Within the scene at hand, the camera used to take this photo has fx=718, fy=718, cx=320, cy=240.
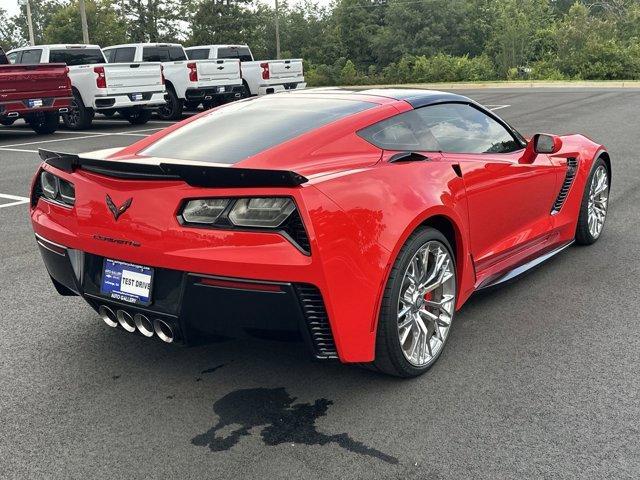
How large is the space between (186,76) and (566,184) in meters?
15.7

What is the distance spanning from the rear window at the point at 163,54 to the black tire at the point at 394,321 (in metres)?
18.6

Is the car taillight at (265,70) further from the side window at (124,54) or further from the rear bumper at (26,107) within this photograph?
the rear bumper at (26,107)

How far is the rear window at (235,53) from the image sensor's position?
23.6 meters

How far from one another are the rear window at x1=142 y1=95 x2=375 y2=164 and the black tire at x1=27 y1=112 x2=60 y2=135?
14.0 metres

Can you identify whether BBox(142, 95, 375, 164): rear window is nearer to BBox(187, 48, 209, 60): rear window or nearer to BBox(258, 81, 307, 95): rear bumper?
BBox(258, 81, 307, 95): rear bumper

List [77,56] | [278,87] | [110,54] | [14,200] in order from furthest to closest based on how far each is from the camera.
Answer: [278,87] < [110,54] < [77,56] < [14,200]

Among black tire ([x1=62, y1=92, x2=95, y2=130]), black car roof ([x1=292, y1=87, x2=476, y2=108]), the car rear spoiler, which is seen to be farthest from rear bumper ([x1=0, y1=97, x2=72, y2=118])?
the car rear spoiler

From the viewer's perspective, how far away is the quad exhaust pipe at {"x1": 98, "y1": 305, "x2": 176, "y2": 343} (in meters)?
3.29

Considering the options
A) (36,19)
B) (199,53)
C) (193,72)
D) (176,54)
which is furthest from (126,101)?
(36,19)

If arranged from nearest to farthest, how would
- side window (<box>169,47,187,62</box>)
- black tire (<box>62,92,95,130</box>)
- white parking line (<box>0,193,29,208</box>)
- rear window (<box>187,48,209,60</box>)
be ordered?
white parking line (<box>0,193,29,208</box>) → black tire (<box>62,92,95,130</box>) → side window (<box>169,47,187,62</box>) → rear window (<box>187,48,209,60</box>)

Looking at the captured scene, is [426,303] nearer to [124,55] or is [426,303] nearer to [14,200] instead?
[14,200]

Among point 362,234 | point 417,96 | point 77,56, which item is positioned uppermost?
point 77,56

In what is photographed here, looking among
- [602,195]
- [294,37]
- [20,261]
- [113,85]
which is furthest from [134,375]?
[294,37]

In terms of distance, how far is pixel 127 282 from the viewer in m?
3.32
